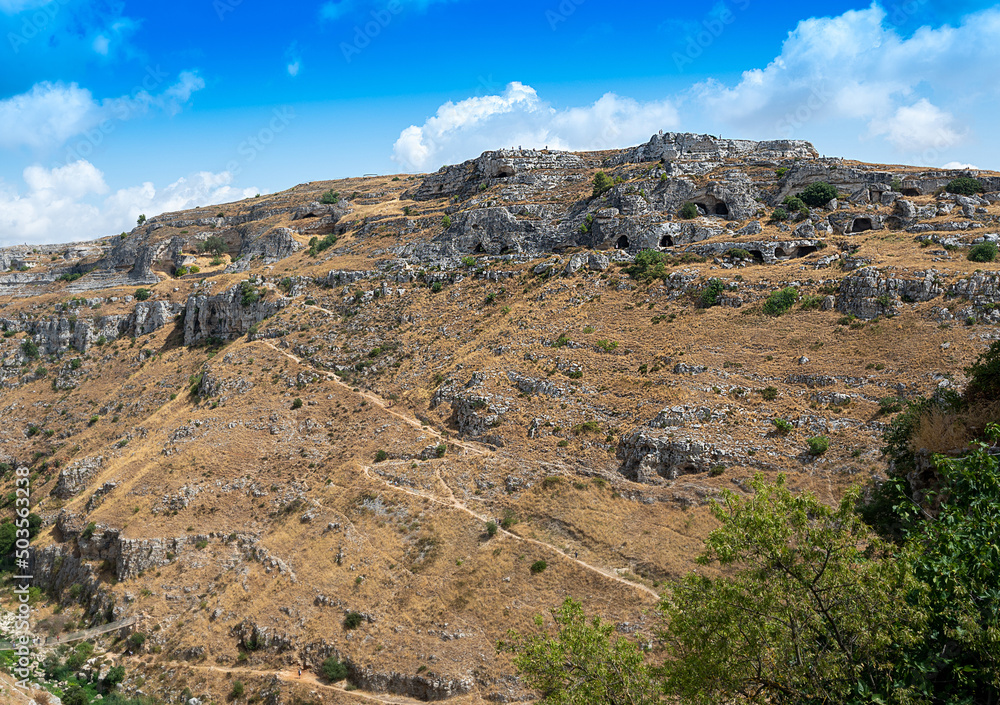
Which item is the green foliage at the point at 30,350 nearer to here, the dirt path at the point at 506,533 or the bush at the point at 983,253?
the dirt path at the point at 506,533

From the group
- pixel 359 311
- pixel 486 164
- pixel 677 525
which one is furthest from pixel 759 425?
pixel 486 164

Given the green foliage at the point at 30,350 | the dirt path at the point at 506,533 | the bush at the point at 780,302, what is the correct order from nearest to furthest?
1. the dirt path at the point at 506,533
2. the bush at the point at 780,302
3. the green foliage at the point at 30,350

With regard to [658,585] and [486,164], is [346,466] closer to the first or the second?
[658,585]

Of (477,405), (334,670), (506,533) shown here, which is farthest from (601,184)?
(334,670)

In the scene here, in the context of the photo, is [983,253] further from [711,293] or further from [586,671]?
[586,671]

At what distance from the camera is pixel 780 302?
3922 centimetres

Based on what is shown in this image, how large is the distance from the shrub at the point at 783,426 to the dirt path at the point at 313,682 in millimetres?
22299

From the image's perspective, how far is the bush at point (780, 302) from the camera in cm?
3900

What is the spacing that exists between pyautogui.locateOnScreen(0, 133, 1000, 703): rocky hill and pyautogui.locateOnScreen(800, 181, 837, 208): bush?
1495mm

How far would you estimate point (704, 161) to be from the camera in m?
61.2

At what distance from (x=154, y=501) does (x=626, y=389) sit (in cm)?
3240

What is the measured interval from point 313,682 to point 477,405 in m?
18.1

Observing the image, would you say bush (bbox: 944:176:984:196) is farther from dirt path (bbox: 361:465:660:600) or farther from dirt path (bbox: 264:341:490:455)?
dirt path (bbox: 361:465:660:600)

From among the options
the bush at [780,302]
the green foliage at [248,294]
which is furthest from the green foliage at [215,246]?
the bush at [780,302]
